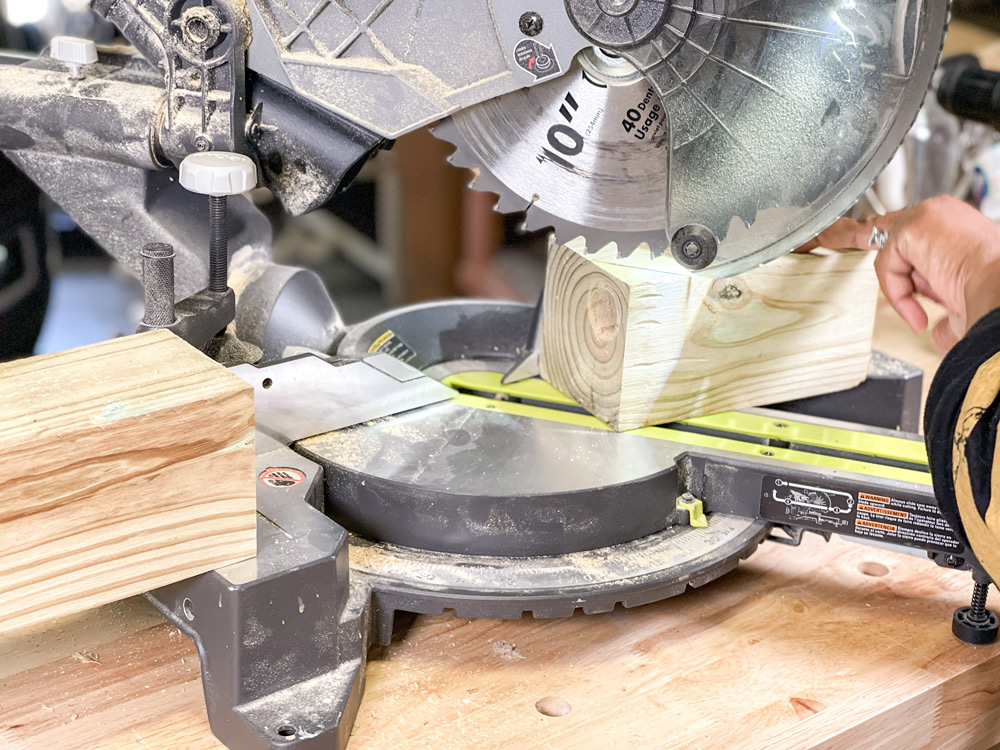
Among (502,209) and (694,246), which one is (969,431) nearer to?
(694,246)

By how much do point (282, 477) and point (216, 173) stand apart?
293 mm

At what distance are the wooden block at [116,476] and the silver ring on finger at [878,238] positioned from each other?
2.37 feet

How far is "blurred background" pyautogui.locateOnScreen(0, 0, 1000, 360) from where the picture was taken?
2213 mm

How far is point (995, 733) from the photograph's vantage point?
118 centimetres

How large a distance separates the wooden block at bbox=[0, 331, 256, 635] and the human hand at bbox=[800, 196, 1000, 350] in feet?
2.11

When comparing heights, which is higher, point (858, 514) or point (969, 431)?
point (969, 431)

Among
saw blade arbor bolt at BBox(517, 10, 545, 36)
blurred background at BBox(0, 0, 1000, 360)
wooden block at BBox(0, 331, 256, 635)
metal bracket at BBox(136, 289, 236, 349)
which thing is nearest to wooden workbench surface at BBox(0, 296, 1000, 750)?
wooden block at BBox(0, 331, 256, 635)

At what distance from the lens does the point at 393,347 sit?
4.77 ft

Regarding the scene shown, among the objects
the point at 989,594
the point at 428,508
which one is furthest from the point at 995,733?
the point at 428,508

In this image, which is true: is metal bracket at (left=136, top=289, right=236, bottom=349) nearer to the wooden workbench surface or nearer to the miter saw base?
the miter saw base

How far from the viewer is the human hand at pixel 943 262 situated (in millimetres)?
1084

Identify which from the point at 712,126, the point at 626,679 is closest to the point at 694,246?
the point at 712,126

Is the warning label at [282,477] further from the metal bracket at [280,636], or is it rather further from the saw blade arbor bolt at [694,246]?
the saw blade arbor bolt at [694,246]

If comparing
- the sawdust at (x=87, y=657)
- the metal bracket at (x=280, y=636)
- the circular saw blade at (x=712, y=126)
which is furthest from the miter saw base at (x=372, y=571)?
the circular saw blade at (x=712, y=126)
